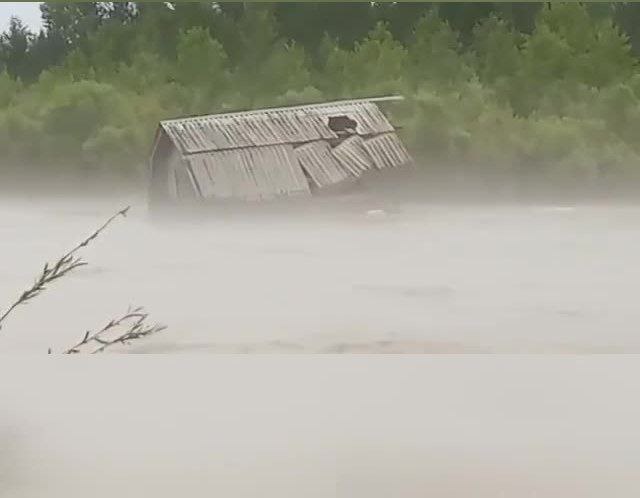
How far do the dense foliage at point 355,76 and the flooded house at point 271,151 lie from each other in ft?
0.06

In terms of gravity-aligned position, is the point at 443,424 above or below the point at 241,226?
below

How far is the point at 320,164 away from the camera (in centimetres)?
104

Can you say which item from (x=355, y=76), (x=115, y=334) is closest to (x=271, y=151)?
(x=355, y=76)

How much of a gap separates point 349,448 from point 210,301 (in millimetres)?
217

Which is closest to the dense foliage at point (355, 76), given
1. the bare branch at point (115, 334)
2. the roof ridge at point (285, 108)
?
the roof ridge at point (285, 108)

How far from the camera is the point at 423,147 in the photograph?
104cm

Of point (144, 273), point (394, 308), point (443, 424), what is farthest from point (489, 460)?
point (144, 273)

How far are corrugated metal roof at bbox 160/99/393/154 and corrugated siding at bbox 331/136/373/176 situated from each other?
1 cm

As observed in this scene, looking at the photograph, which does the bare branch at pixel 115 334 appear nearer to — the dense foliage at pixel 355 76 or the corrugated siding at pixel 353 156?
the dense foliage at pixel 355 76

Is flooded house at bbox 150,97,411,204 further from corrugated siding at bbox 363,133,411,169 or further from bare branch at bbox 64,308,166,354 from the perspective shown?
bare branch at bbox 64,308,166,354

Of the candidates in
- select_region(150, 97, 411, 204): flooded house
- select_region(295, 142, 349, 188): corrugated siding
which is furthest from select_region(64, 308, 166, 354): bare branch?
select_region(295, 142, 349, 188): corrugated siding

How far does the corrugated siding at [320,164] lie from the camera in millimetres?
1035

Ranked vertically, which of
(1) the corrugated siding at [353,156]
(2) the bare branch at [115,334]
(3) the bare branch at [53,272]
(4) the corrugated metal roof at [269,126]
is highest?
(4) the corrugated metal roof at [269,126]

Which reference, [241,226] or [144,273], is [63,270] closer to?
[144,273]
